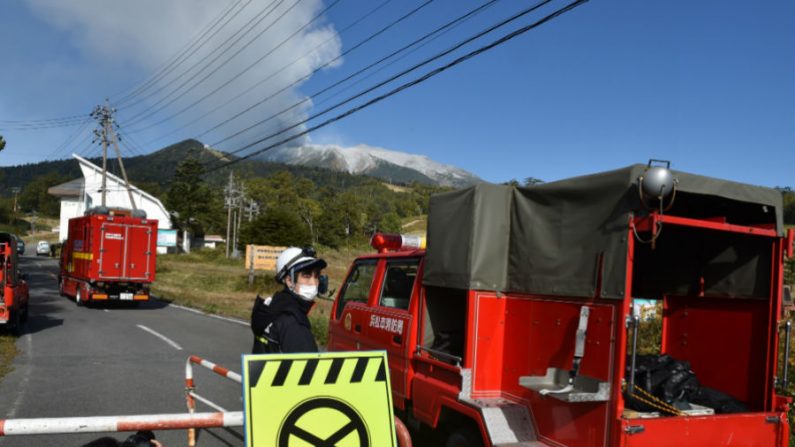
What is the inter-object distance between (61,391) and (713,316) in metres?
8.10

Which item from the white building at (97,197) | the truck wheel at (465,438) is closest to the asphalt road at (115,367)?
the truck wheel at (465,438)

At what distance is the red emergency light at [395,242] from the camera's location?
634 cm

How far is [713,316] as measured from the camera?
16.8ft

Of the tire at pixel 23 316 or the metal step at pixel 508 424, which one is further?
the tire at pixel 23 316

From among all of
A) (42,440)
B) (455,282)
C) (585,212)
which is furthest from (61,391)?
(585,212)

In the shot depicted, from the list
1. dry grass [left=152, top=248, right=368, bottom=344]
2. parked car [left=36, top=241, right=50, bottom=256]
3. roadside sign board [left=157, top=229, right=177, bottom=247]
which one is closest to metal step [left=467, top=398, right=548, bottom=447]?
dry grass [left=152, top=248, right=368, bottom=344]

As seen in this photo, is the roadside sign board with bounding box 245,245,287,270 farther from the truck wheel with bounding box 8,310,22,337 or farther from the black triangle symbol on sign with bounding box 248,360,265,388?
the black triangle symbol on sign with bounding box 248,360,265,388

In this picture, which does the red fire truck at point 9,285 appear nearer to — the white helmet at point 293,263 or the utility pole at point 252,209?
the white helmet at point 293,263

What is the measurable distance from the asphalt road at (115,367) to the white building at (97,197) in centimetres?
4941

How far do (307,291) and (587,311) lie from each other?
172 cm

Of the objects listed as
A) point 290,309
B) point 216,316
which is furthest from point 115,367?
point 216,316

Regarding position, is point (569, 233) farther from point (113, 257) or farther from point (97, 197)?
point (97, 197)

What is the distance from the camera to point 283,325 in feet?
10.6

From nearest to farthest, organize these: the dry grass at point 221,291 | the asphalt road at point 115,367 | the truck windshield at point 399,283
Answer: the truck windshield at point 399,283 → the asphalt road at point 115,367 → the dry grass at point 221,291
